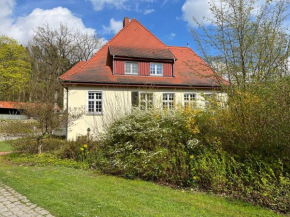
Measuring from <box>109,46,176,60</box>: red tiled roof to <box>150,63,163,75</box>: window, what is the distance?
591 millimetres

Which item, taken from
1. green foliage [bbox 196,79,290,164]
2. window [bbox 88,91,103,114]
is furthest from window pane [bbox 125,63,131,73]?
green foliage [bbox 196,79,290,164]

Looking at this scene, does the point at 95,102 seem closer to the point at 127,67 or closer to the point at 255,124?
the point at 127,67

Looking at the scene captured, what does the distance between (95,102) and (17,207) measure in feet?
41.1

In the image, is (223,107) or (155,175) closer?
(155,175)

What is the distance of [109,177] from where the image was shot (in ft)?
21.4

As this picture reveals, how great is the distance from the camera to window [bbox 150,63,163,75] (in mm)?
18609

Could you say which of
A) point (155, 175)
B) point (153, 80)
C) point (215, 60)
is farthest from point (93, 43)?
point (155, 175)

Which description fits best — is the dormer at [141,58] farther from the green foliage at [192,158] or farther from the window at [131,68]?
the green foliage at [192,158]

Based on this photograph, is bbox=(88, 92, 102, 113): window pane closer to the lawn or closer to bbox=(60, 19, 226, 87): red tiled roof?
bbox=(60, 19, 226, 87): red tiled roof

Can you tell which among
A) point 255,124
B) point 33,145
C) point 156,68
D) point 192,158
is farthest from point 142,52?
point 255,124

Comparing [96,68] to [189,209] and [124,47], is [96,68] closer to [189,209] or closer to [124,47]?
[124,47]

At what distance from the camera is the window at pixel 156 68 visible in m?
18.6

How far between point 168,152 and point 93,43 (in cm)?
3667

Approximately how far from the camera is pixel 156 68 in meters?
18.7
